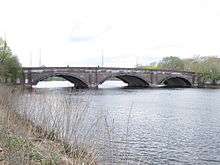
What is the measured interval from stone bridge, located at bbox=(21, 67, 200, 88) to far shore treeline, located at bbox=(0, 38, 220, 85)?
11.4 ft

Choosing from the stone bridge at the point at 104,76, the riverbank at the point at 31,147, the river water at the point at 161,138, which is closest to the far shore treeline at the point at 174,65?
the stone bridge at the point at 104,76

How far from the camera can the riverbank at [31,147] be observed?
10.7 m

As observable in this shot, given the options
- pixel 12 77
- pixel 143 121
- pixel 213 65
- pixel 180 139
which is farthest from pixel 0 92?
pixel 213 65

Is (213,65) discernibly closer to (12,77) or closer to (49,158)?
(12,77)

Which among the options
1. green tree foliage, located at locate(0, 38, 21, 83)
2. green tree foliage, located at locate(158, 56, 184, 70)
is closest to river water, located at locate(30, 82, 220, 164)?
green tree foliage, located at locate(0, 38, 21, 83)

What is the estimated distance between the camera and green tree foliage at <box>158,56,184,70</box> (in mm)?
165600

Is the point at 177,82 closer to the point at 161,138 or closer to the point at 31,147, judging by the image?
the point at 161,138

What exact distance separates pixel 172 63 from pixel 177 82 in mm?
39923

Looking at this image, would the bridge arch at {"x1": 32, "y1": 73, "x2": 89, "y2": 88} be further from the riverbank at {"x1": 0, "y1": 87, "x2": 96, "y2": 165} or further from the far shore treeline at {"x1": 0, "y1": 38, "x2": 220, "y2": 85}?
the riverbank at {"x1": 0, "y1": 87, "x2": 96, "y2": 165}

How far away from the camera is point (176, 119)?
35188mm

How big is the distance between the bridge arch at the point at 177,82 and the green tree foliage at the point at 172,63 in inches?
1138

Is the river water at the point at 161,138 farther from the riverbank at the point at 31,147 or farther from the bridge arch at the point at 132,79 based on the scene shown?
the bridge arch at the point at 132,79

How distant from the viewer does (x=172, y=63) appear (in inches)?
6713

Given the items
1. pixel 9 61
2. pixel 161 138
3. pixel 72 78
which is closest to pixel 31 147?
pixel 161 138
